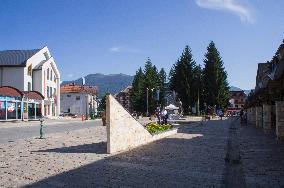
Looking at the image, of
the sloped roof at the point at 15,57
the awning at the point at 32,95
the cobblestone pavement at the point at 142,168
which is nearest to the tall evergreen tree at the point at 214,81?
the sloped roof at the point at 15,57

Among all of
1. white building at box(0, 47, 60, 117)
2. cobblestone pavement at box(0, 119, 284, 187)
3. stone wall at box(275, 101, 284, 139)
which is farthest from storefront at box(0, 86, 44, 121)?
stone wall at box(275, 101, 284, 139)

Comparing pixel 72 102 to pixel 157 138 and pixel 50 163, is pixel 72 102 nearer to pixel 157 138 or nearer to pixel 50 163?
pixel 157 138

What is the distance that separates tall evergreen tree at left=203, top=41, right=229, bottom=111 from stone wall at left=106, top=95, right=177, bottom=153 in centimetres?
6525

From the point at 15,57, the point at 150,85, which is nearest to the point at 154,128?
the point at 15,57

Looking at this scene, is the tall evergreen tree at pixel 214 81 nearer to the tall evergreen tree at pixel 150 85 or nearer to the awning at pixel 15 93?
the tall evergreen tree at pixel 150 85

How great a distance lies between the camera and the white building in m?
59.7

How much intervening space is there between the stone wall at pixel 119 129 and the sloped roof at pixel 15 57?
47468mm

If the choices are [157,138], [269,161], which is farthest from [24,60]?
[269,161]

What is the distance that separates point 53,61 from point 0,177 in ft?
204

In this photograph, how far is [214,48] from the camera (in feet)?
274

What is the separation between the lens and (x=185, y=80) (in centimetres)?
8181

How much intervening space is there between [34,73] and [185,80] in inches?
1272

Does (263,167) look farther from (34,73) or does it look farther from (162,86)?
(162,86)

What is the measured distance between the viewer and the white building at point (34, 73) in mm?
59719
